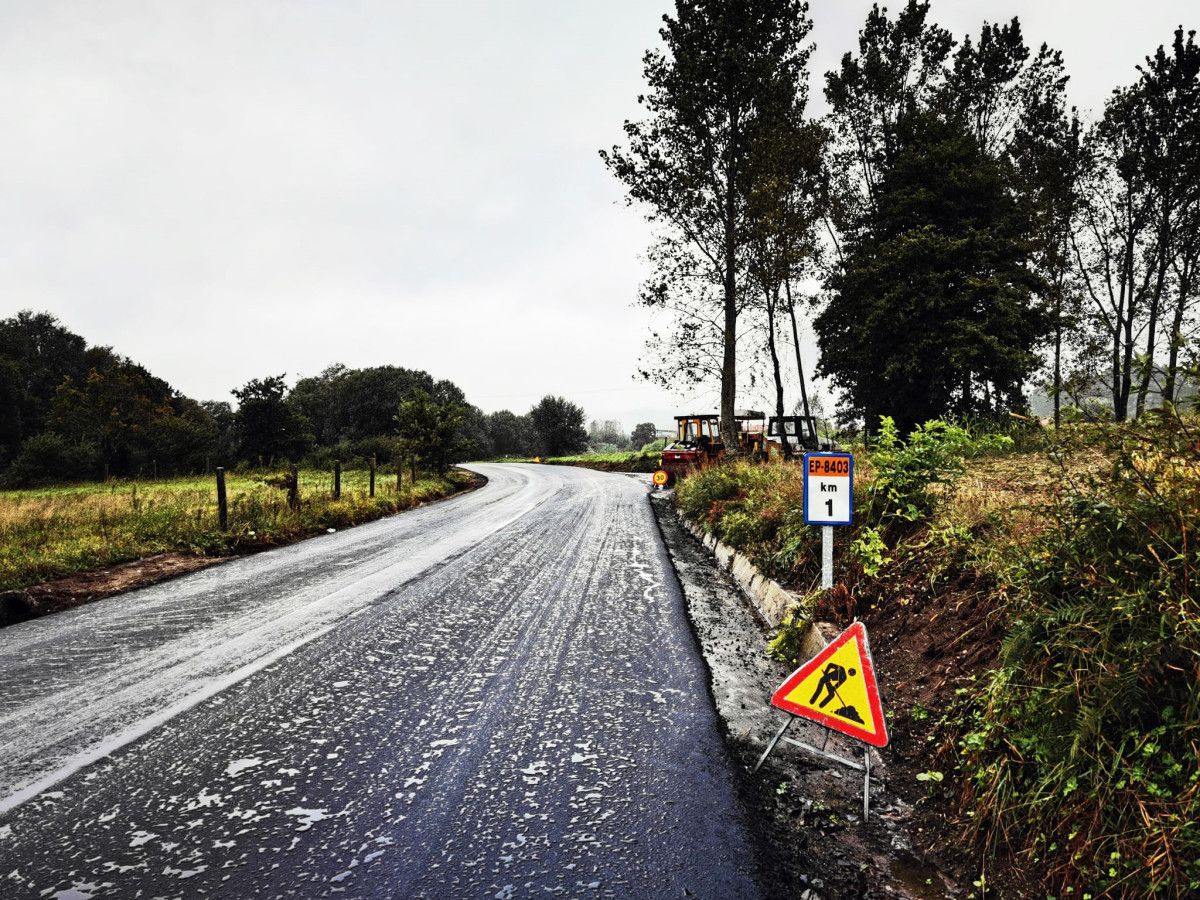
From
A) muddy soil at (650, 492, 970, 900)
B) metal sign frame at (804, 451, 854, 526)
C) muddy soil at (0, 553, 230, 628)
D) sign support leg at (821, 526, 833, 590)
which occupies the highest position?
metal sign frame at (804, 451, 854, 526)

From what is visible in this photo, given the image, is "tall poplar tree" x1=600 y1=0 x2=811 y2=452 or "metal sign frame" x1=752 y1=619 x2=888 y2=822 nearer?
"metal sign frame" x1=752 y1=619 x2=888 y2=822

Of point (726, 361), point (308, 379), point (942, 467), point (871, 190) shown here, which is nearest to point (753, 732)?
point (942, 467)

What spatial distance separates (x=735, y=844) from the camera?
232cm

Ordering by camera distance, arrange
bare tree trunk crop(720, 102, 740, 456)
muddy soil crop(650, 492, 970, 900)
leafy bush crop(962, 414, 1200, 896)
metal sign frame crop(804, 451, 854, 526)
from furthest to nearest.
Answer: bare tree trunk crop(720, 102, 740, 456) → metal sign frame crop(804, 451, 854, 526) → muddy soil crop(650, 492, 970, 900) → leafy bush crop(962, 414, 1200, 896)

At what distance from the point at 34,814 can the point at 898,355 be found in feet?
72.9

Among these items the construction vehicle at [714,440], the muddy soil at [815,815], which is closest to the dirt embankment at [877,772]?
the muddy soil at [815,815]

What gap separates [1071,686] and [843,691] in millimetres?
989

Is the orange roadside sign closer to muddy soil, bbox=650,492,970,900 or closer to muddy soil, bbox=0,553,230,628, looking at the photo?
muddy soil, bbox=650,492,970,900

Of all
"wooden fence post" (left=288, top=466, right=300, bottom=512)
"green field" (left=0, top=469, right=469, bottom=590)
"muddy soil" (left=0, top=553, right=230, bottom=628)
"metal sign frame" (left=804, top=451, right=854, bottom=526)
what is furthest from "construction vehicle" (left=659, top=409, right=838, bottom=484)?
"muddy soil" (left=0, top=553, right=230, bottom=628)

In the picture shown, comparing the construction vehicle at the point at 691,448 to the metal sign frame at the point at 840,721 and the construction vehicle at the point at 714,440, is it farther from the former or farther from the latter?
the metal sign frame at the point at 840,721

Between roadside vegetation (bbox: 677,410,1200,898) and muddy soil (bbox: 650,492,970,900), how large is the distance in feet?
0.40

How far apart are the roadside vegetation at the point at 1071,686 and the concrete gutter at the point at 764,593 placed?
508 mm

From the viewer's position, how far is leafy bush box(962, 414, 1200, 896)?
1.86 meters

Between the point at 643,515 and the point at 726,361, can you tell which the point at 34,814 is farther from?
the point at 726,361
